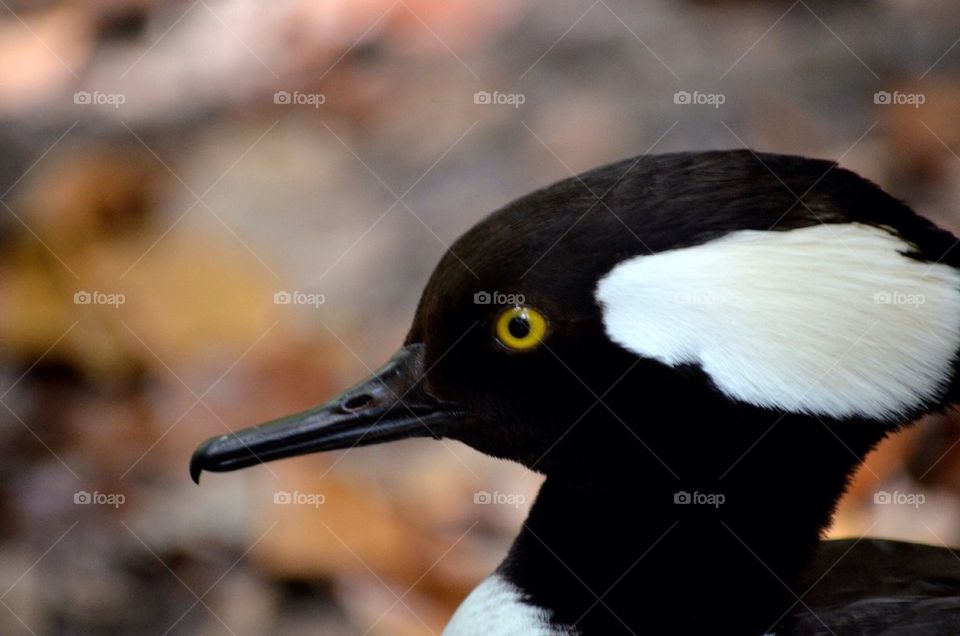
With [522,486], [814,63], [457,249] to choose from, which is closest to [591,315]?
[457,249]

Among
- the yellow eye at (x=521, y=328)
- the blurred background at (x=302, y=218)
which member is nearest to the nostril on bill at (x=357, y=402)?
the yellow eye at (x=521, y=328)

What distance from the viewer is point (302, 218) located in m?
1.25

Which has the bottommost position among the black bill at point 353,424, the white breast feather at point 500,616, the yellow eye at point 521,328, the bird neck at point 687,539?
the white breast feather at point 500,616

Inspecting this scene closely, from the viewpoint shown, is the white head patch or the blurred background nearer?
the white head patch

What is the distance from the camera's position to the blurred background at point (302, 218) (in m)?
1.11

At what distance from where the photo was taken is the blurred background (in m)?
1.11

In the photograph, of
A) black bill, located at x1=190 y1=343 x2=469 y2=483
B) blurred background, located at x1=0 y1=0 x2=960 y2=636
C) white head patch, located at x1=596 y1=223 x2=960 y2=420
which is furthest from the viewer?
blurred background, located at x1=0 y1=0 x2=960 y2=636

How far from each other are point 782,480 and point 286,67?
2.31 feet

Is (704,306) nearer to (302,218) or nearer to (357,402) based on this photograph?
(357,402)

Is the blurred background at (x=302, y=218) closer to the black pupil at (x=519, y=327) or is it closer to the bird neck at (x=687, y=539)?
the bird neck at (x=687, y=539)

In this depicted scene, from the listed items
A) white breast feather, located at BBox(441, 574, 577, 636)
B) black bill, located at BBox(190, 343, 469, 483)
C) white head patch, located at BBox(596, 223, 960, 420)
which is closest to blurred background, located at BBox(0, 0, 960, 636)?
white breast feather, located at BBox(441, 574, 577, 636)

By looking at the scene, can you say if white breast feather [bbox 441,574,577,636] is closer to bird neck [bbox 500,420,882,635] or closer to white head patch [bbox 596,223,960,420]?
bird neck [bbox 500,420,882,635]

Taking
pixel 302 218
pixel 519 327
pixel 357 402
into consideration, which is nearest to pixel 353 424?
pixel 357 402

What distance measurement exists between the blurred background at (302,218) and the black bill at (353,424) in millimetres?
378
